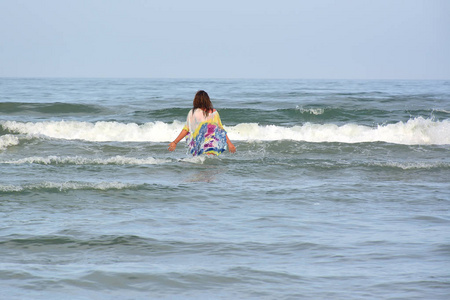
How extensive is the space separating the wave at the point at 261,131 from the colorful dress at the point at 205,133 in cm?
616

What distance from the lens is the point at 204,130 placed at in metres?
9.73

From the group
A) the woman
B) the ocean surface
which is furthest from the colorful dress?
the ocean surface

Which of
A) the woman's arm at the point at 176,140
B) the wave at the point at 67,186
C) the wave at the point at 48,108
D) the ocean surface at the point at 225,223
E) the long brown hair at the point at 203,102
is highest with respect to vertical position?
the long brown hair at the point at 203,102

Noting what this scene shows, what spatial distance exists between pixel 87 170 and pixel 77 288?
5775mm

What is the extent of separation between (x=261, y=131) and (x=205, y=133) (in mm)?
6958

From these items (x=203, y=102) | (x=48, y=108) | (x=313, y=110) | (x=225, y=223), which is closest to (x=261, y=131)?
(x=313, y=110)

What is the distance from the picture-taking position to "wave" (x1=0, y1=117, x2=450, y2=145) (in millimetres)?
16172

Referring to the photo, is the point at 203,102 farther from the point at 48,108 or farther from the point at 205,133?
the point at 48,108

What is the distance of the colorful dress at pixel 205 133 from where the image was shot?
970cm

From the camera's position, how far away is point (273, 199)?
7.16 metres

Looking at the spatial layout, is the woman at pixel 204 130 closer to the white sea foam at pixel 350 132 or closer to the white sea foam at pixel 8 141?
the white sea foam at pixel 8 141

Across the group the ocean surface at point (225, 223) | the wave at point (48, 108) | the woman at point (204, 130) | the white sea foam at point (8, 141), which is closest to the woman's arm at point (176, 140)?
the woman at point (204, 130)

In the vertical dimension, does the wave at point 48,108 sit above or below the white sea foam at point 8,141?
above

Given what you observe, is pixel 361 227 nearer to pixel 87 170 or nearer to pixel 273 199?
pixel 273 199
